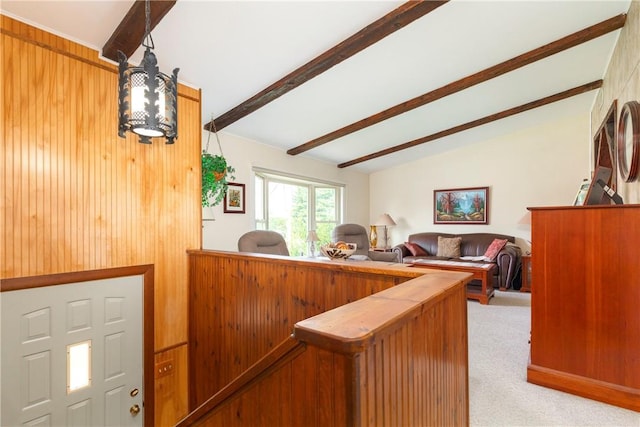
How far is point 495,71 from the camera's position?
3449mm

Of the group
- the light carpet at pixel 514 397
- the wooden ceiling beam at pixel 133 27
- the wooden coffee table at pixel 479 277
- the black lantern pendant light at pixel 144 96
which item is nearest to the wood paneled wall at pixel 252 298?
the black lantern pendant light at pixel 144 96

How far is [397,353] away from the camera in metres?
0.84

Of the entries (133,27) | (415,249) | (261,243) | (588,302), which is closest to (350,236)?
(415,249)

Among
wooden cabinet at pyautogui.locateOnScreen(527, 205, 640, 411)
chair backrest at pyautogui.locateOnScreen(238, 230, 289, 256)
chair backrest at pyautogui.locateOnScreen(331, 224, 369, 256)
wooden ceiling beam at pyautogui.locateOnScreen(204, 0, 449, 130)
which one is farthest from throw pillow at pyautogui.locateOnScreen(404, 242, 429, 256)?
wooden ceiling beam at pyautogui.locateOnScreen(204, 0, 449, 130)

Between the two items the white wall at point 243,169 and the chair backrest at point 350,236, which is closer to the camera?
the white wall at point 243,169

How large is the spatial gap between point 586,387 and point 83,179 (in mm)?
3567

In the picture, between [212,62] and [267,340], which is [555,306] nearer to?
[267,340]

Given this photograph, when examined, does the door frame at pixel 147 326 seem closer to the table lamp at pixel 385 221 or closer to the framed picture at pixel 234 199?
the framed picture at pixel 234 199

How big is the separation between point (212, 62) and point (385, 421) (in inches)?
107

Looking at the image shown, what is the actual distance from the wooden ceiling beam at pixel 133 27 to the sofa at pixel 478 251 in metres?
4.63

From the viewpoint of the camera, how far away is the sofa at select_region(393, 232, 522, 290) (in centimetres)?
519

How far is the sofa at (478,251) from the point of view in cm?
519

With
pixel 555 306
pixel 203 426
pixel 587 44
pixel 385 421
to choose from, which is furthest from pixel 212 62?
pixel 587 44

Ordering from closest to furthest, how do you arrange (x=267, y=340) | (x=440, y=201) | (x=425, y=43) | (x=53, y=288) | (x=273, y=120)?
1. (x=53, y=288)
2. (x=267, y=340)
3. (x=425, y=43)
4. (x=273, y=120)
5. (x=440, y=201)
